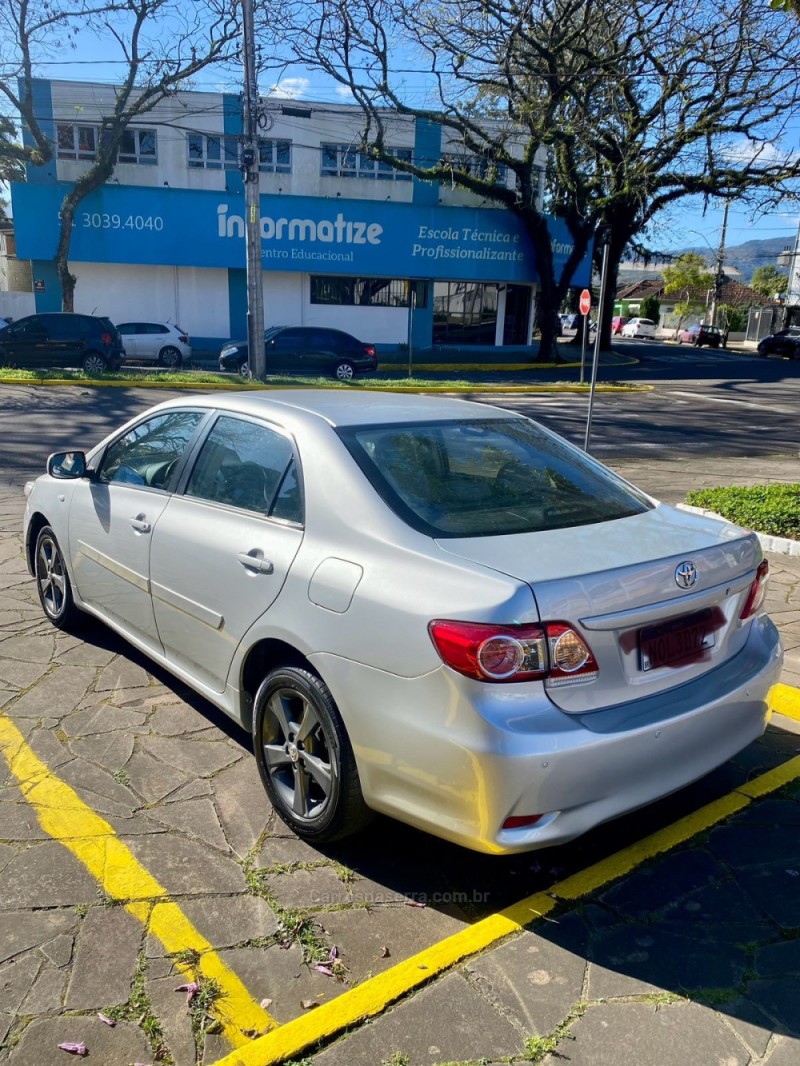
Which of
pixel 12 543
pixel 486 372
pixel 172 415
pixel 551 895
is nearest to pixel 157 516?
pixel 172 415

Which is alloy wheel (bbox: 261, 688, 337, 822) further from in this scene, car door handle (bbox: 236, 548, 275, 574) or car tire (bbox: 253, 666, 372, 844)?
car door handle (bbox: 236, 548, 275, 574)

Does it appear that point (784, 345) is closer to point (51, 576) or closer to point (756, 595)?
point (51, 576)

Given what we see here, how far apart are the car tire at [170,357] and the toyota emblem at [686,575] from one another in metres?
26.9

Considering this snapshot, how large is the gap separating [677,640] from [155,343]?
27235 millimetres

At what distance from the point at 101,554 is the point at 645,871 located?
300 cm

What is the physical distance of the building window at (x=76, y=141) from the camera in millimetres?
31766

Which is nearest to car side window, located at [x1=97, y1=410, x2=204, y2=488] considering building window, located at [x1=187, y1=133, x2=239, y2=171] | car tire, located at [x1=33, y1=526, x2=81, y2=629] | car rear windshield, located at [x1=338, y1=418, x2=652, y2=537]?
car tire, located at [x1=33, y1=526, x2=81, y2=629]

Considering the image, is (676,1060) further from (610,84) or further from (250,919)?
(610,84)

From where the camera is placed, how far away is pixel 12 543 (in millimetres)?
6980

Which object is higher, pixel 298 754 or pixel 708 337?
pixel 708 337

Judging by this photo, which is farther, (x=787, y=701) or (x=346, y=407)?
(x=787, y=701)

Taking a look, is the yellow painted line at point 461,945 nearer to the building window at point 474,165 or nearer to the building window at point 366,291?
the building window at point 366,291

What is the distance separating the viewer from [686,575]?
110 inches

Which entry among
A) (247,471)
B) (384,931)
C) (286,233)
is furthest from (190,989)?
(286,233)
